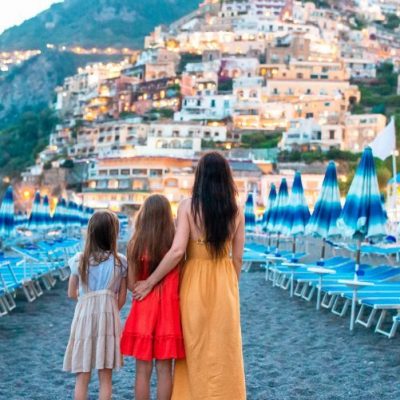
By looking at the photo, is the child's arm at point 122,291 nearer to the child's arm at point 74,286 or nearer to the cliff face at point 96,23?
the child's arm at point 74,286

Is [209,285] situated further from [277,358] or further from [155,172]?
[155,172]

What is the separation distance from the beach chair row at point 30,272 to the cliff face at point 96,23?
511ft

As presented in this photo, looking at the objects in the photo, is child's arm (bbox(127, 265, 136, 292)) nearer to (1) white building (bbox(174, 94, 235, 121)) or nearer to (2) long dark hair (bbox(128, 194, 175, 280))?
(2) long dark hair (bbox(128, 194, 175, 280))

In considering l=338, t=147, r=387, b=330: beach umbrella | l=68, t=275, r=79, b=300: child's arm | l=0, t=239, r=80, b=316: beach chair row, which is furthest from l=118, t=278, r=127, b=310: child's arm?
l=0, t=239, r=80, b=316: beach chair row

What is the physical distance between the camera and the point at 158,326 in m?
4.73

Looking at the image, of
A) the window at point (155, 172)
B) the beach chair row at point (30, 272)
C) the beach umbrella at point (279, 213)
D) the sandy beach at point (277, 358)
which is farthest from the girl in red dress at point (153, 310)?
the window at point (155, 172)

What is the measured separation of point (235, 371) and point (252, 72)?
91.6 meters

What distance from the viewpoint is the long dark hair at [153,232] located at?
4898 millimetres

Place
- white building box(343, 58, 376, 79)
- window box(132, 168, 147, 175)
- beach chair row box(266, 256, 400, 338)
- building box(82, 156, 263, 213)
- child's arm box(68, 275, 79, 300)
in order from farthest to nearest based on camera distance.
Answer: white building box(343, 58, 376, 79) → window box(132, 168, 147, 175) → building box(82, 156, 263, 213) → beach chair row box(266, 256, 400, 338) → child's arm box(68, 275, 79, 300)

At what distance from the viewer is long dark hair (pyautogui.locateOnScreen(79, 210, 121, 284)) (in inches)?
201

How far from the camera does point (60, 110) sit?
10788cm

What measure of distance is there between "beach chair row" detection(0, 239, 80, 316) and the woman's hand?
6.62 m

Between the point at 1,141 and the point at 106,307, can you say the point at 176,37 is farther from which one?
the point at 106,307

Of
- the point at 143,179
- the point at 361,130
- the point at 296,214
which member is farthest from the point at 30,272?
the point at 361,130
